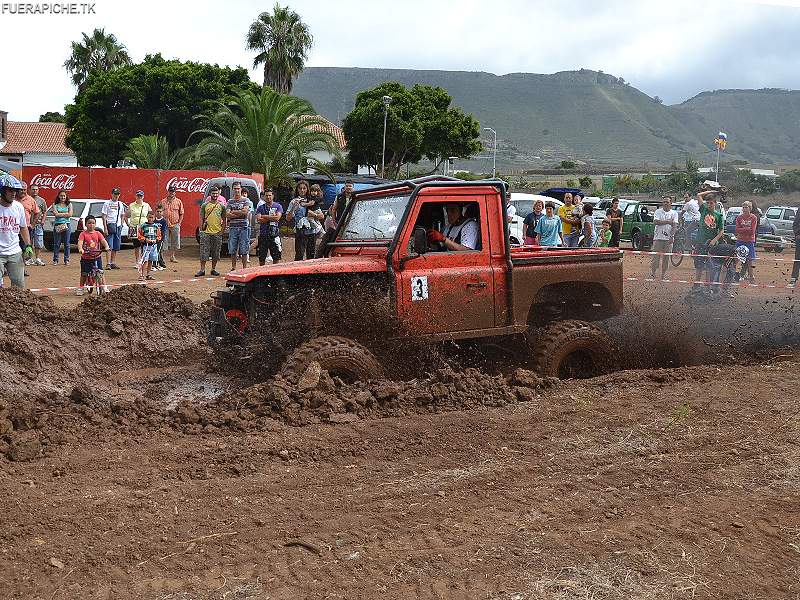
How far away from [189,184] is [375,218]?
17.1 metres

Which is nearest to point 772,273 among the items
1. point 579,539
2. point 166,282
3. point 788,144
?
point 166,282

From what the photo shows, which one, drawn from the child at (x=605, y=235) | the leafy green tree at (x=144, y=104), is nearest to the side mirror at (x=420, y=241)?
the child at (x=605, y=235)

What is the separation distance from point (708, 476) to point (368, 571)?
90.5 inches

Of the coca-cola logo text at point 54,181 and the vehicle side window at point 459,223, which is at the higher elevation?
the coca-cola logo text at point 54,181

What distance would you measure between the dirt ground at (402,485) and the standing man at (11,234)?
2154 millimetres

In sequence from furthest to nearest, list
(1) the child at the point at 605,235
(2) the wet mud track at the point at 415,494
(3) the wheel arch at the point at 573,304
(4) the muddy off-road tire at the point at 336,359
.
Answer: (1) the child at the point at 605,235
(3) the wheel arch at the point at 573,304
(4) the muddy off-road tire at the point at 336,359
(2) the wet mud track at the point at 415,494

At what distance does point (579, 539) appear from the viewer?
13.1 feet

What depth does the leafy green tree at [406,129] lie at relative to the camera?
51406 mm

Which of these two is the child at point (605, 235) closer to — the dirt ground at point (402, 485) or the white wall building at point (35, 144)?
the dirt ground at point (402, 485)

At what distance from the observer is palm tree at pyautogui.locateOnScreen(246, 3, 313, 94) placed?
5000cm

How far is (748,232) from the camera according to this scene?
1471 cm

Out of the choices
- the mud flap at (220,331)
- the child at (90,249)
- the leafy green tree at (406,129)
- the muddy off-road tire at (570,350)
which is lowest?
the muddy off-road tire at (570,350)

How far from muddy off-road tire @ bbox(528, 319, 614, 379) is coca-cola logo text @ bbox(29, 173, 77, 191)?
1864 centimetres

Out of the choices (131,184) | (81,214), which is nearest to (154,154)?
(131,184)
